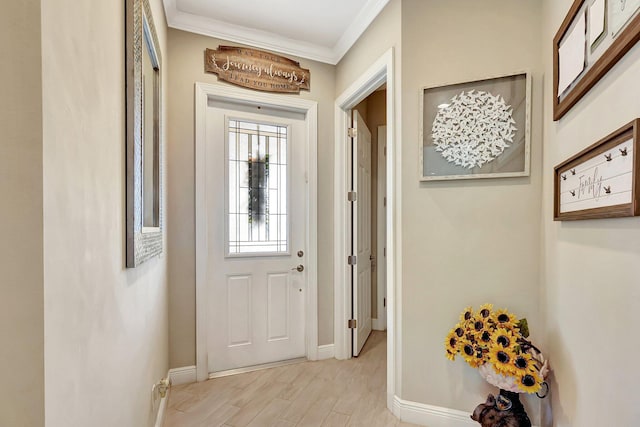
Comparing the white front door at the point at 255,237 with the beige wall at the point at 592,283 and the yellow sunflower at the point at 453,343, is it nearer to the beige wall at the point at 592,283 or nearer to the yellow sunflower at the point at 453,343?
the yellow sunflower at the point at 453,343

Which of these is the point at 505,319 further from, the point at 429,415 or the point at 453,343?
the point at 429,415

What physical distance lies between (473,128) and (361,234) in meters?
1.46

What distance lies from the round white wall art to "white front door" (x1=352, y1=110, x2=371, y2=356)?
1.07 metres

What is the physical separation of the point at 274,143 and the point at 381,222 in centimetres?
155

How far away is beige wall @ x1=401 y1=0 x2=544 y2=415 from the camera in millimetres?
1666

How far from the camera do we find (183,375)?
2.36 m

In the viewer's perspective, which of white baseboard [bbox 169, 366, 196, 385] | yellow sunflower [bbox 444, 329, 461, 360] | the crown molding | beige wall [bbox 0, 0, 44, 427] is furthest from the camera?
white baseboard [bbox 169, 366, 196, 385]

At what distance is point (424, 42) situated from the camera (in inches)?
74.1

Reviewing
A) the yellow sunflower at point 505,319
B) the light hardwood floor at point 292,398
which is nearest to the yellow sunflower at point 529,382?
the yellow sunflower at point 505,319

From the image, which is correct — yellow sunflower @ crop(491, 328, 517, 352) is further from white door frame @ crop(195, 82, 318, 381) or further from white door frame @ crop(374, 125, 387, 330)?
white door frame @ crop(374, 125, 387, 330)

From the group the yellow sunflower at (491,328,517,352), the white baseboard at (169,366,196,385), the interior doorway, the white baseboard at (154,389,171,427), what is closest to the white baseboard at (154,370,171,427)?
the white baseboard at (154,389,171,427)

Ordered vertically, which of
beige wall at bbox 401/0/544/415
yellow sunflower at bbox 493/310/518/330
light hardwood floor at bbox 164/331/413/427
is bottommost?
light hardwood floor at bbox 164/331/413/427

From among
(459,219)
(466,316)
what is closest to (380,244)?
(459,219)

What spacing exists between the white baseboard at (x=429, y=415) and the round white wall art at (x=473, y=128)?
1.40 meters
